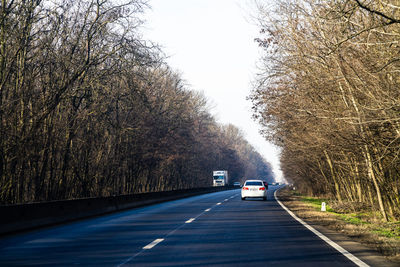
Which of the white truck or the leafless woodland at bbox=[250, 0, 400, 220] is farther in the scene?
the white truck

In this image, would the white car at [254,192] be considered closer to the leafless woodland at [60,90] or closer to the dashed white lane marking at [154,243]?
the leafless woodland at [60,90]

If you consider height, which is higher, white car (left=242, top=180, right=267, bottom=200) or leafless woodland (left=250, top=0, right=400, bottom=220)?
leafless woodland (left=250, top=0, right=400, bottom=220)

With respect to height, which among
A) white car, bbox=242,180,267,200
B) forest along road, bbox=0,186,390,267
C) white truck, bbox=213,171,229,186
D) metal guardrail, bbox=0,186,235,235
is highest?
white truck, bbox=213,171,229,186

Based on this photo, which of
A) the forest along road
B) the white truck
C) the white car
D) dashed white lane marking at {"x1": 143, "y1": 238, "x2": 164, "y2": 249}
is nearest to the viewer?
the forest along road

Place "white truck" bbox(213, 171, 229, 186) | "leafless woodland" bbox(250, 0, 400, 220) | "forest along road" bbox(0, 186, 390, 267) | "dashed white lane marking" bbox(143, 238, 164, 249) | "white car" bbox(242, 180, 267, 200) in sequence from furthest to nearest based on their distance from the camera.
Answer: "white truck" bbox(213, 171, 229, 186), "white car" bbox(242, 180, 267, 200), "leafless woodland" bbox(250, 0, 400, 220), "dashed white lane marking" bbox(143, 238, 164, 249), "forest along road" bbox(0, 186, 390, 267)

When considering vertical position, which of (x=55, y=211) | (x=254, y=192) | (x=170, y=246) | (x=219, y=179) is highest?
(x=219, y=179)

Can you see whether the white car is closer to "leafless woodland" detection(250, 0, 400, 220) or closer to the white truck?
"leafless woodland" detection(250, 0, 400, 220)

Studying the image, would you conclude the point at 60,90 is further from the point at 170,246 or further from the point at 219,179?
the point at 219,179

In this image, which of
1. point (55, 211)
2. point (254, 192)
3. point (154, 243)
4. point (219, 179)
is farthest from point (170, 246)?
point (219, 179)

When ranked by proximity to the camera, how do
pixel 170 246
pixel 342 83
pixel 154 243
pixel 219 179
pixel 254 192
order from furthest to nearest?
pixel 219 179
pixel 254 192
pixel 342 83
pixel 154 243
pixel 170 246

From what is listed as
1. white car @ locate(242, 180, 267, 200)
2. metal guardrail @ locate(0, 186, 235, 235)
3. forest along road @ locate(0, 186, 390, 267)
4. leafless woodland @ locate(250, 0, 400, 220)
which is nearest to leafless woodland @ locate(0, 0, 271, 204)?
metal guardrail @ locate(0, 186, 235, 235)

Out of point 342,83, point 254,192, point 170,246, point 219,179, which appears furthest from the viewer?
point 219,179

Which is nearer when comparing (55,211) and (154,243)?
(154,243)

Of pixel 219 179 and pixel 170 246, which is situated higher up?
pixel 219 179
